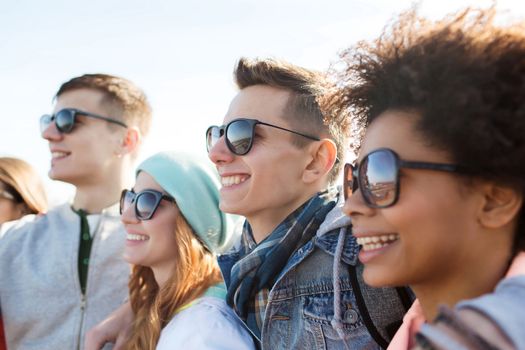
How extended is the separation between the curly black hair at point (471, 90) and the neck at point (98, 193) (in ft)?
9.42

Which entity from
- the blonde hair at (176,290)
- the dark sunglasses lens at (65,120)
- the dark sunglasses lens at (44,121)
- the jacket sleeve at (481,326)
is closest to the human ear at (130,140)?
the dark sunglasses lens at (65,120)

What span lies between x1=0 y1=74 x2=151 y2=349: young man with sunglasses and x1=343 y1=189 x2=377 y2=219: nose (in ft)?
7.94

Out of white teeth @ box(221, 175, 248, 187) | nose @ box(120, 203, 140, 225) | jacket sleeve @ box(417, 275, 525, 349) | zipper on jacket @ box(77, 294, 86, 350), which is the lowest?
zipper on jacket @ box(77, 294, 86, 350)

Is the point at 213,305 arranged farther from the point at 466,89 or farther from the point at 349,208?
the point at 466,89

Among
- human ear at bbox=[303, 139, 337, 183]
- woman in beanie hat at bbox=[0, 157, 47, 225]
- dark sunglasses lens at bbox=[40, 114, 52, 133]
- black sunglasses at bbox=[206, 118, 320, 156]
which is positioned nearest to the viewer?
black sunglasses at bbox=[206, 118, 320, 156]

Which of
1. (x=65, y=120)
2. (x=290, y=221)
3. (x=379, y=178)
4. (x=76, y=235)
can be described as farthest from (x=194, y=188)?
(x=379, y=178)

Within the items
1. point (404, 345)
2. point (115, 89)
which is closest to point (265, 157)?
point (404, 345)

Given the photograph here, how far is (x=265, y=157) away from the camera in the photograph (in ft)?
9.45

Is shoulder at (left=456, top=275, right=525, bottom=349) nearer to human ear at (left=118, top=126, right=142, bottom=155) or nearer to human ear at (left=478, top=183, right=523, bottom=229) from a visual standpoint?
human ear at (left=478, top=183, right=523, bottom=229)

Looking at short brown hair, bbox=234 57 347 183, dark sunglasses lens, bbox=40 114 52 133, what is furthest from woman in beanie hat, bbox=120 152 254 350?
dark sunglasses lens, bbox=40 114 52 133

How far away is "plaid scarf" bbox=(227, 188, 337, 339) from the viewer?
8.63 ft

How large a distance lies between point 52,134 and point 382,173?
10.5 ft

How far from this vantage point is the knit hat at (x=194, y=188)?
131 inches

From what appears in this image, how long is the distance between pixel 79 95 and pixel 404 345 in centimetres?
338
